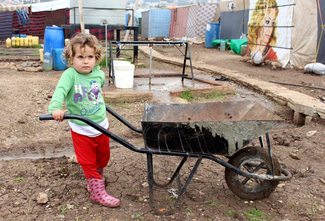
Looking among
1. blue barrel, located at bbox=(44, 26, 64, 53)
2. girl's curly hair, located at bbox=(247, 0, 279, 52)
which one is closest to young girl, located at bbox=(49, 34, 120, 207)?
blue barrel, located at bbox=(44, 26, 64, 53)

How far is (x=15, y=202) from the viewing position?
2609mm

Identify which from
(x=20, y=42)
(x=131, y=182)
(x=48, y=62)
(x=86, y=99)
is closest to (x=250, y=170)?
(x=131, y=182)

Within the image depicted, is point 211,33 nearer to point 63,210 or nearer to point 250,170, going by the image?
point 250,170

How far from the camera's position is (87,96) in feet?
8.09

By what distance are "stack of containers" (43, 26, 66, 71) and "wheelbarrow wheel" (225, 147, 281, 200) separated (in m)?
7.09

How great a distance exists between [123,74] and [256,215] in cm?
431

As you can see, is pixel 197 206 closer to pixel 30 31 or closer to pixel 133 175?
pixel 133 175

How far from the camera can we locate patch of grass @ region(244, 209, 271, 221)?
97.9 inches

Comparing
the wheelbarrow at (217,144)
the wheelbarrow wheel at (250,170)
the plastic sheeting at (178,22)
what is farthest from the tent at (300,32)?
the plastic sheeting at (178,22)

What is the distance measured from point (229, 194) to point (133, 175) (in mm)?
967

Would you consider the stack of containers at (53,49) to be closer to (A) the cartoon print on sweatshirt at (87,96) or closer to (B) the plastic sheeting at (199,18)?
(A) the cartoon print on sweatshirt at (87,96)

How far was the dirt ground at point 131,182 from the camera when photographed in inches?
100

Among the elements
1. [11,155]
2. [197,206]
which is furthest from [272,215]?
[11,155]

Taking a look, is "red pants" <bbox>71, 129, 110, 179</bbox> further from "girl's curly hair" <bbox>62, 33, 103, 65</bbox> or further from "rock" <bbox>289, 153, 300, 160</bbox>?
"rock" <bbox>289, 153, 300, 160</bbox>
